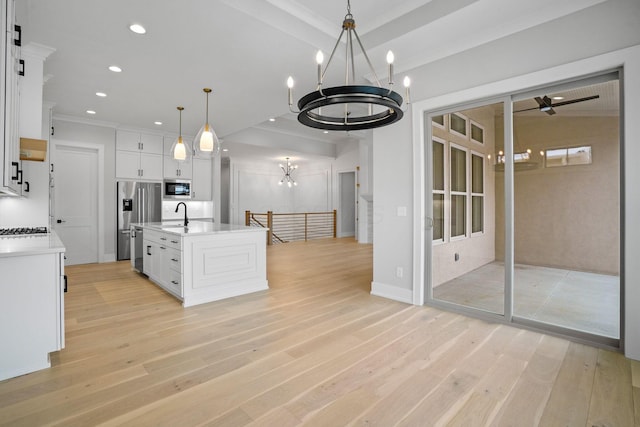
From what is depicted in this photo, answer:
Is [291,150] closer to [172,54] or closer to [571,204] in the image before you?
[172,54]

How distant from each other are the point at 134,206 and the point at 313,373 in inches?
230

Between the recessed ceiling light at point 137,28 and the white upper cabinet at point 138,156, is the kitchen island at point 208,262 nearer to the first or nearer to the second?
the recessed ceiling light at point 137,28

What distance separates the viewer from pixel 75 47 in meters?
3.21

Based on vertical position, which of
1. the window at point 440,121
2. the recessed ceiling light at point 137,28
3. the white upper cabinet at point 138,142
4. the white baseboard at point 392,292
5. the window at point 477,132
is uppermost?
the recessed ceiling light at point 137,28

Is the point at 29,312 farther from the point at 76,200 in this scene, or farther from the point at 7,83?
the point at 76,200

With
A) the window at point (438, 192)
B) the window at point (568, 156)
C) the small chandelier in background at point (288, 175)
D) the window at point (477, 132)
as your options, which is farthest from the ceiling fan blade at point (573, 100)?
the small chandelier in background at point (288, 175)

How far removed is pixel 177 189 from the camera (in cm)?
692

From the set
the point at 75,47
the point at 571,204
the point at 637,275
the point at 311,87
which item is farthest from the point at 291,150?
the point at 637,275

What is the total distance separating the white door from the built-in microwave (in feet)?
4.12

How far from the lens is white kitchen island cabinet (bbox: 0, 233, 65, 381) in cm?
200

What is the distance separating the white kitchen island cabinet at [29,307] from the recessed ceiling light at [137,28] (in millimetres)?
2017

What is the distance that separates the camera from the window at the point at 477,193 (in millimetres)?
3242

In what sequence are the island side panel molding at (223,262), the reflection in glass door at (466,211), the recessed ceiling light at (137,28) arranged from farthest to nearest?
the island side panel molding at (223,262)
the reflection in glass door at (466,211)
the recessed ceiling light at (137,28)

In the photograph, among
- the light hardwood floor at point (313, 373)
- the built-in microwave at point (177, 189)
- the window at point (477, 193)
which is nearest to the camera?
the light hardwood floor at point (313, 373)
